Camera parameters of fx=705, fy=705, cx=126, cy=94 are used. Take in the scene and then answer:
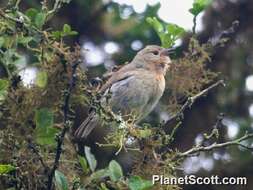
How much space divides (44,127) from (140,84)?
9.67 feet

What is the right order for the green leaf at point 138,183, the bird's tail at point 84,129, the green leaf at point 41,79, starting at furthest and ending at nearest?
the bird's tail at point 84,129
the green leaf at point 41,79
the green leaf at point 138,183

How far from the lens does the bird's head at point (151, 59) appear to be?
6129mm

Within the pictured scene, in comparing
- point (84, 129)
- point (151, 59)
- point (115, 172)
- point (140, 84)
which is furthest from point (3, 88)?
point (151, 59)

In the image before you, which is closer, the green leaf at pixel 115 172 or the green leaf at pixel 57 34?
the green leaf at pixel 115 172

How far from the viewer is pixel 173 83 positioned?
396cm

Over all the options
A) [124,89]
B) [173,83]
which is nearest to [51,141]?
[173,83]

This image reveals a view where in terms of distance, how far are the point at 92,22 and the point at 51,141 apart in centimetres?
350

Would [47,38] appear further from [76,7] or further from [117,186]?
[76,7]

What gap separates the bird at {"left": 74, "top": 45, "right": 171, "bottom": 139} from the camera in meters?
5.80

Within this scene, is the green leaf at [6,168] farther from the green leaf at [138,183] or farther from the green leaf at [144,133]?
the green leaf at [144,133]

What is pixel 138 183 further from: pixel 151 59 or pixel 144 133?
pixel 151 59

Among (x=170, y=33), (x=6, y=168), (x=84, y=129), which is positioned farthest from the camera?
(x=84, y=129)

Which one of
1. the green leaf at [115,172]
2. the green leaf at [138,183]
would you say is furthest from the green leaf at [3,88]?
the green leaf at [138,183]

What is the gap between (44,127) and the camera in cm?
328
